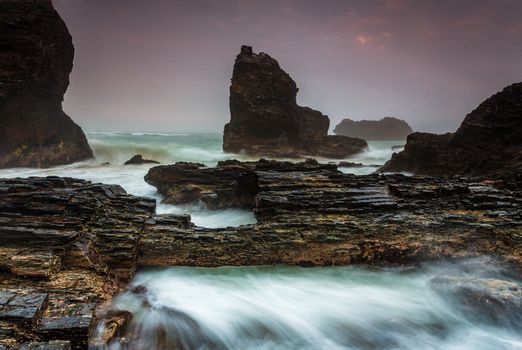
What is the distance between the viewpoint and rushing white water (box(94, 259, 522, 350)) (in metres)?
5.12

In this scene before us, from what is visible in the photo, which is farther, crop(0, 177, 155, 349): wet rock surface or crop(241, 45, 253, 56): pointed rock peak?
crop(241, 45, 253, 56): pointed rock peak

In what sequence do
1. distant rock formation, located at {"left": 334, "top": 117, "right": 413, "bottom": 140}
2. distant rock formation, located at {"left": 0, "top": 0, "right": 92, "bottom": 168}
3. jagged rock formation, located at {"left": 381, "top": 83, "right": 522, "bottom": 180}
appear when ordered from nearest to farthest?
jagged rock formation, located at {"left": 381, "top": 83, "right": 522, "bottom": 180}
distant rock formation, located at {"left": 0, "top": 0, "right": 92, "bottom": 168}
distant rock formation, located at {"left": 334, "top": 117, "right": 413, "bottom": 140}

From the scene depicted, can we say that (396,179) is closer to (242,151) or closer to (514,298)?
(514,298)

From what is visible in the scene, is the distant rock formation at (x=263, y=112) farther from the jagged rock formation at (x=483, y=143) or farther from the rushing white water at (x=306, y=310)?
the rushing white water at (x=306, y=310)

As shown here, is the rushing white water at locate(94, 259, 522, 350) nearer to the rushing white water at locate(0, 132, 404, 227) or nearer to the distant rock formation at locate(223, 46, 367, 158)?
the rushing white water at locate(0, 132, 404, 227)

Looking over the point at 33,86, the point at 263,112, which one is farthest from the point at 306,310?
the point at 263,112

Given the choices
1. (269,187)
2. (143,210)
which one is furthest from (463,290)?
(143,210)

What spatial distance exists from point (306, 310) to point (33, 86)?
2593 cm

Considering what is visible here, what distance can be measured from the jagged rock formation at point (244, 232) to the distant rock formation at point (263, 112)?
2741 centimetres

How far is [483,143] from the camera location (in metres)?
15.4

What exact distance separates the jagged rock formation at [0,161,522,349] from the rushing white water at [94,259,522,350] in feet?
0.96

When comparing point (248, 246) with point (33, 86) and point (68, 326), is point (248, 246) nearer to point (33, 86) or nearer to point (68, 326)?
point (68, 326)

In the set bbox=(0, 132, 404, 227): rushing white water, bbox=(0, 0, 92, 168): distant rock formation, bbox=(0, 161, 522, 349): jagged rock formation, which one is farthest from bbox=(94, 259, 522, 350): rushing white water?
bbox=(0, 0, 92, 168): distant rock formation

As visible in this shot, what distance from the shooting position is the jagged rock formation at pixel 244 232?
204 inches
